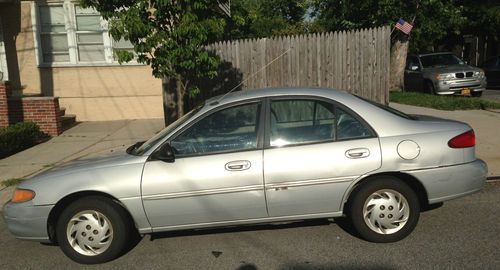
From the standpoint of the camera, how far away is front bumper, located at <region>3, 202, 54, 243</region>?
4.23 m

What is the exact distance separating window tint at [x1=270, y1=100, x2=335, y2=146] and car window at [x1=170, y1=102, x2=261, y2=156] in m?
0.19

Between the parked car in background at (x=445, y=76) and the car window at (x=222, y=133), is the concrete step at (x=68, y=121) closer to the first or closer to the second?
the car window at (x=222, y=133)

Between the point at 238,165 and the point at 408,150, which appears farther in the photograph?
the point at 408,150

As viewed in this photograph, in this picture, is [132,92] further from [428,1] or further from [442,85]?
[428,1]

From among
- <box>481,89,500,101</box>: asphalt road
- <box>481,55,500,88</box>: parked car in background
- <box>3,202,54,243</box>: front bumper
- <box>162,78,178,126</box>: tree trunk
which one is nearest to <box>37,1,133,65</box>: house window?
<box>162,78,178,126</box>: tree trunk

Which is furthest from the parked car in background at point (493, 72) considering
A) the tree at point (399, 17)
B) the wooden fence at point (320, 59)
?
the wooden fence at point (320, 59)

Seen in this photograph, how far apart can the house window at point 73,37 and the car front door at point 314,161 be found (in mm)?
9649

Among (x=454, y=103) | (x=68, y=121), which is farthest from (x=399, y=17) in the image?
(x=68, y=121)

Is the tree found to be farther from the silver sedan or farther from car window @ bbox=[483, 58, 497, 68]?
the silver sedan

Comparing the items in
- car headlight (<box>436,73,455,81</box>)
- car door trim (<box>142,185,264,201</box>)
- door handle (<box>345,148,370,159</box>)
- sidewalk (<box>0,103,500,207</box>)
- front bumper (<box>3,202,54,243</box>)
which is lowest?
sidewalk (<box>0,103,500,207</box>)

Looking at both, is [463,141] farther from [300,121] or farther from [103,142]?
[103,142]

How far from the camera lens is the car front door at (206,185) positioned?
4172mm

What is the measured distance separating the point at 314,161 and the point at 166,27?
12.6 ft

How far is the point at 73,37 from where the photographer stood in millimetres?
13031
